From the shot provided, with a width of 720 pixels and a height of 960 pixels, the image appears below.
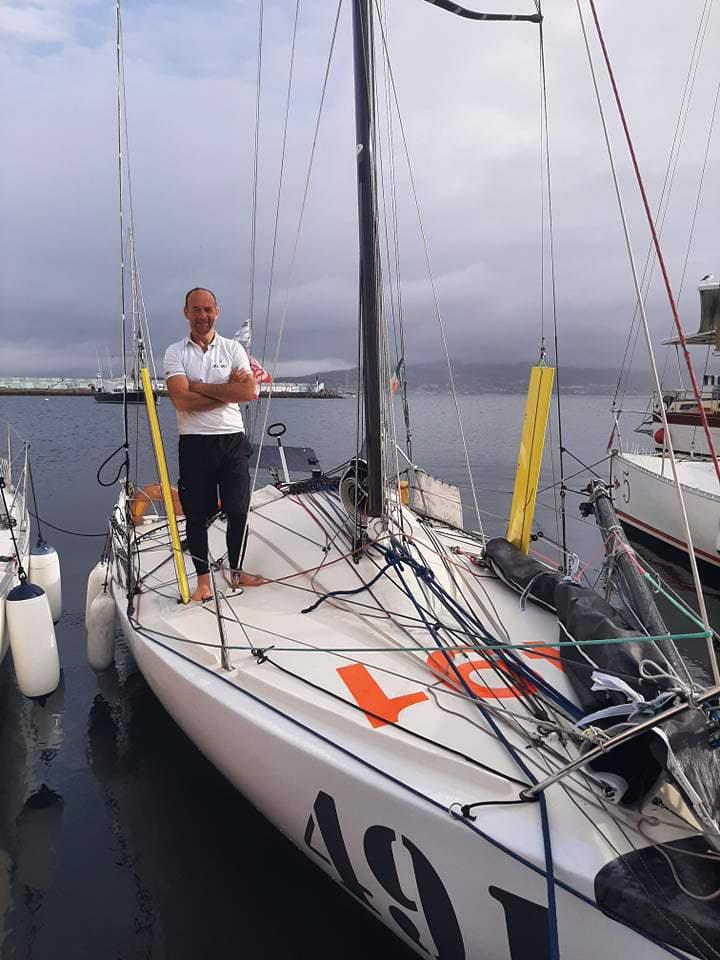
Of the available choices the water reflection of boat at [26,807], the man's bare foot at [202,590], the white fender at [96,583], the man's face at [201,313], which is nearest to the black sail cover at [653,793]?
the man's bare foot at [202,590]

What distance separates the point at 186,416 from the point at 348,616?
5.36ft

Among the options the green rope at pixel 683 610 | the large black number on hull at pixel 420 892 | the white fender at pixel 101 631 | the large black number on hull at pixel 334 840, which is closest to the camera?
the green rope at pixel 683 610

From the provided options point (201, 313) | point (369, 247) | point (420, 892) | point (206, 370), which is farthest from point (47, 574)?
point (420, 892)

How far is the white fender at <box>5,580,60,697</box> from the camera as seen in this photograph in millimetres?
4113

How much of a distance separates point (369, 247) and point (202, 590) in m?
2.48

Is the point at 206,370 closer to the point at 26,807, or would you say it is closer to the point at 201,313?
the point at 201,313

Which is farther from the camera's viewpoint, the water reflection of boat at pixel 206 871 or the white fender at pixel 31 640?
the white fender at pixel 31 640

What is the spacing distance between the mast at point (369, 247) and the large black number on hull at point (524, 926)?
2.35 metres

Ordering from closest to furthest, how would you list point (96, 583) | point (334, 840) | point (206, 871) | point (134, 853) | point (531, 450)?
point (334, 840) → point (206, 871) → point (134, 853) → point (531, 450) → point (96, 583)

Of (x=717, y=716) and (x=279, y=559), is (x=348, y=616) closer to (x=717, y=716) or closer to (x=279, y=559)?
(x=279, y=559)

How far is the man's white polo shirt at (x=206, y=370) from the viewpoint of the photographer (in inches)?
145

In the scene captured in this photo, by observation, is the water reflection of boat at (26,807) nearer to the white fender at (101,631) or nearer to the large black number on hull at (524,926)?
the white fender at (101,631)

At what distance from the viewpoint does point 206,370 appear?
372 cm

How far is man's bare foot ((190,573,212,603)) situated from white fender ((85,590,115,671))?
4.46 ft
